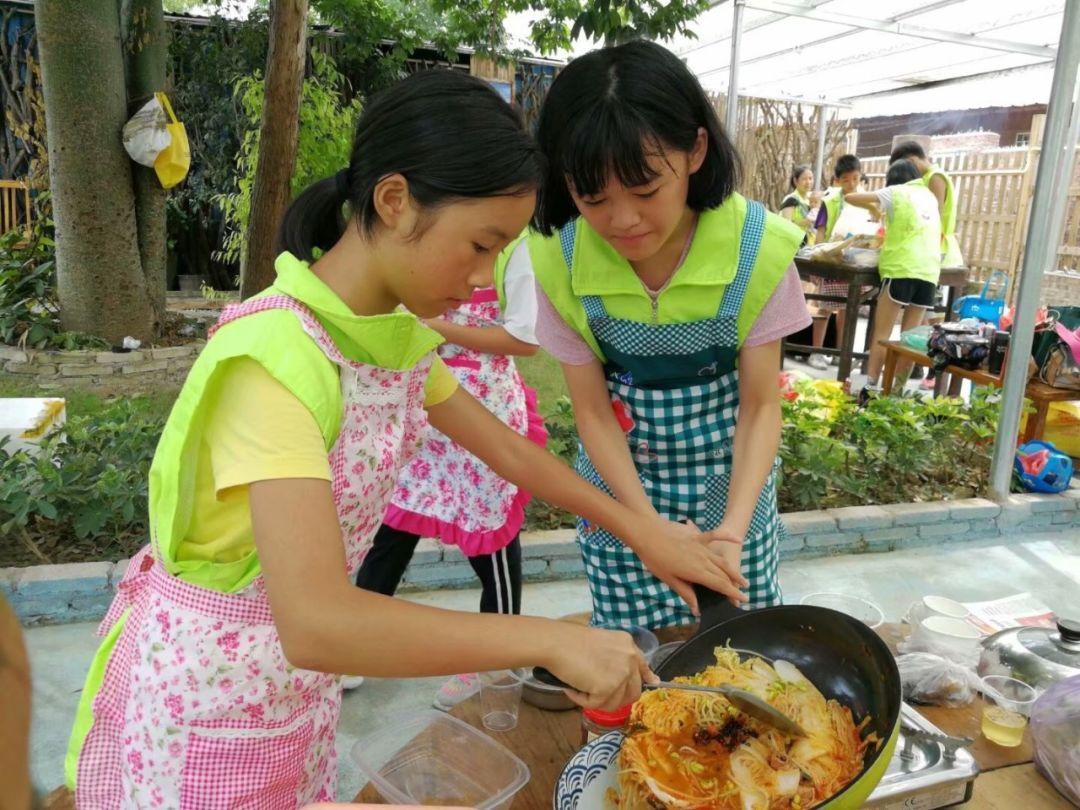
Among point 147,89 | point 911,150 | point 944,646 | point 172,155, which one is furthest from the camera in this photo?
point 911,150

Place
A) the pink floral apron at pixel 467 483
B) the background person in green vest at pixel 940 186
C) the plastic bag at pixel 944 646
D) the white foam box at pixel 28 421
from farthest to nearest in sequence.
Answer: the background person in green vest at pixel 940 186, the white foam box at pixel 28 421, the pink floral apron at pixel 467 483, the plastic bag at pixel 944 646

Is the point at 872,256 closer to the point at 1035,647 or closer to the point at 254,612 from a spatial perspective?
the point at 1035,647

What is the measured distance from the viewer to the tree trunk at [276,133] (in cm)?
388

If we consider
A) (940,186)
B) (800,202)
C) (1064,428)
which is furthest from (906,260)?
(800,202)

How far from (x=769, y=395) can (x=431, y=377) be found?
28.9 inches

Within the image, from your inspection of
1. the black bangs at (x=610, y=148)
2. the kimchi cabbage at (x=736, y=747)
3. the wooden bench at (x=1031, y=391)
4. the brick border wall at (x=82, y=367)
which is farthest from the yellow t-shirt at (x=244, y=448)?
the brick border wall at (x=82, y=367)

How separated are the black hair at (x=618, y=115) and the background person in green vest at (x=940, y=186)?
19.5 ft

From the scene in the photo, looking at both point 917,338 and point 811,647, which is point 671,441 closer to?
point 811,647

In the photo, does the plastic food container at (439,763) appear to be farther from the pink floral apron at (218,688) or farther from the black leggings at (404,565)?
the black leggings at (404,565)

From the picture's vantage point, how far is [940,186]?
22.2 ft

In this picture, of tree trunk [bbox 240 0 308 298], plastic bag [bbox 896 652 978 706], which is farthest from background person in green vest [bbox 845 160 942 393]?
plastic bag [bbox 896 652 978 706]

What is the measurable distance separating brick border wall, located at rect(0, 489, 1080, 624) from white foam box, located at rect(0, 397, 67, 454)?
658mm

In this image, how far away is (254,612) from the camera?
114cm

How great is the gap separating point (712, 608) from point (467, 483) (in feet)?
3.92
